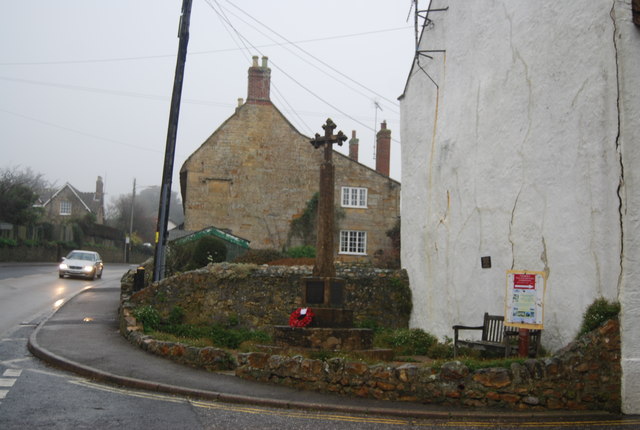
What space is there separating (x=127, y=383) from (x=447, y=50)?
10568 mm

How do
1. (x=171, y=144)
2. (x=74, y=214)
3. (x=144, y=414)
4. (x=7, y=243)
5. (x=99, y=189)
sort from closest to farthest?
1. (x=144, y=414)
2. (x=171, y=144)
3. (x=7, y=243)
4. (x=74, y=214)
5. (x=99, y=189)

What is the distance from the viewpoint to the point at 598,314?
1002cm

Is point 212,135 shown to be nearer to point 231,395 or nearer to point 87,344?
point 87,344

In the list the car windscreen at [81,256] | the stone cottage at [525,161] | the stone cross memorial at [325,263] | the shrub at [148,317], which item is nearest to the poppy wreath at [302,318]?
the stone cross memorial at [325,263]

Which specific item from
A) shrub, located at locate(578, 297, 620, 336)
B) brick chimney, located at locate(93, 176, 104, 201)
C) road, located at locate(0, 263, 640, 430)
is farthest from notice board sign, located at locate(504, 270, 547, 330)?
brick chimney, located at locate(93, 176, 104, 201)

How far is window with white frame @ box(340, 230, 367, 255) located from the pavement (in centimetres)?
2116

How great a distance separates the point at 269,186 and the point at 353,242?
5.58m

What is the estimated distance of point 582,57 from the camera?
1096cm

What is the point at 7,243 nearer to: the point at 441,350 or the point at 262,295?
the point at 262,295

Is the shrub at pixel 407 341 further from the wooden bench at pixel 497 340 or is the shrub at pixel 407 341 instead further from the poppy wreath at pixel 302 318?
the poppy wreath at pixel 302 318

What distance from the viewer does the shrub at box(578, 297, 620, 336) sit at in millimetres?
9859

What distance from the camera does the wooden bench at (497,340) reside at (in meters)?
10.9

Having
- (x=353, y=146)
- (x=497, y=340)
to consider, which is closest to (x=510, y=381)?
(x=497, y=340)

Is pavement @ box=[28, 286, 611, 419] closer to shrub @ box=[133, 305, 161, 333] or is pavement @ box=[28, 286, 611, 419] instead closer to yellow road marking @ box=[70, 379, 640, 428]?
yellow road marking @ box=[70, 379, 640, 428]
